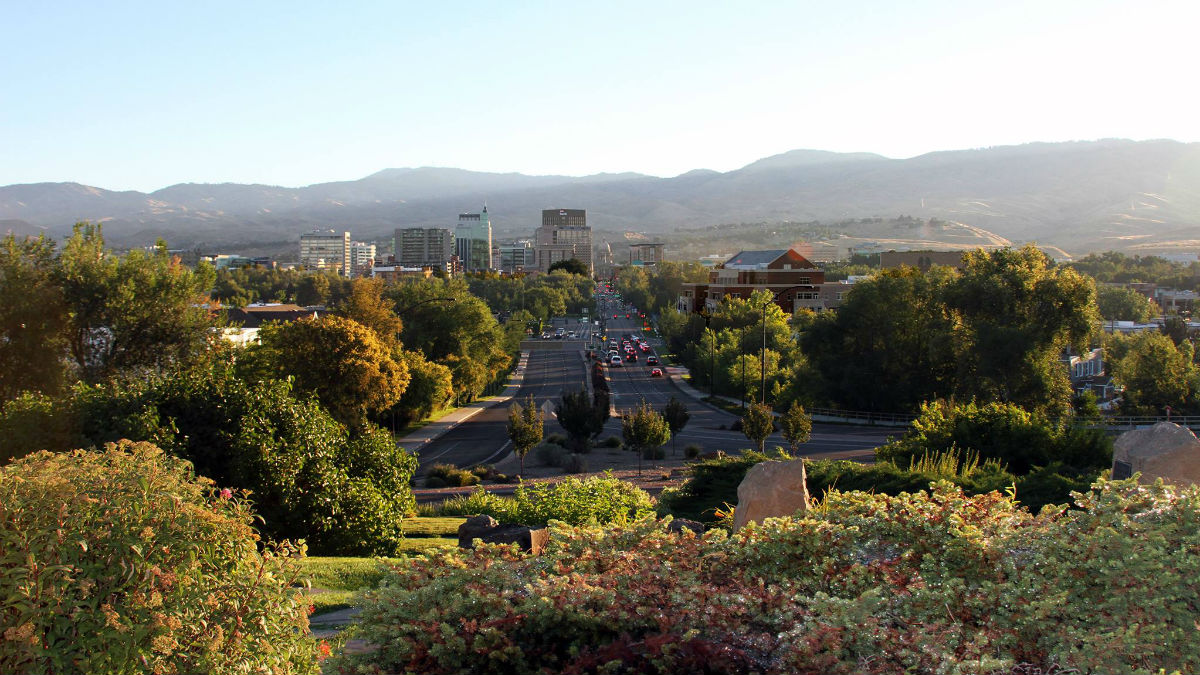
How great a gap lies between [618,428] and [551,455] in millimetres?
11924

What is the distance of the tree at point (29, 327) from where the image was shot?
2297 centimetres

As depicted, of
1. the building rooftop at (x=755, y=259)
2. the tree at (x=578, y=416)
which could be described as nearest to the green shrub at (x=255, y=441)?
the tree at (x=578, y=416)

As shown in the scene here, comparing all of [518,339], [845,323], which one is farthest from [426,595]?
[518,339]

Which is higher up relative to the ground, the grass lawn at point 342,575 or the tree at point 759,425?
the grass lawn at point 342,575

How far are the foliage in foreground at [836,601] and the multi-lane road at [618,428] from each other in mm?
29736

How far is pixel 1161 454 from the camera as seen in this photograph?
9633 millimetres

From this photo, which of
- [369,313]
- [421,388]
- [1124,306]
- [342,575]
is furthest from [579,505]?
[1124,306]

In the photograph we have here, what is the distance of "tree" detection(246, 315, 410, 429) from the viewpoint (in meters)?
31.8

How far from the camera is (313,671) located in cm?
677

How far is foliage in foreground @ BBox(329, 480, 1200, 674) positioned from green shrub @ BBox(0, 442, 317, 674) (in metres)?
0.86

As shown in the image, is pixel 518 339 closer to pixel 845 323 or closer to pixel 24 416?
pixel 845 323

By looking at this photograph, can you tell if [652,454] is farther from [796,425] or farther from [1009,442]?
[1009,442]

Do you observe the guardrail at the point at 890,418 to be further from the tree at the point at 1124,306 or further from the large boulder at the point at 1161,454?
the tree at the point at 1124,306

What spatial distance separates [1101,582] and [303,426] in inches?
496
